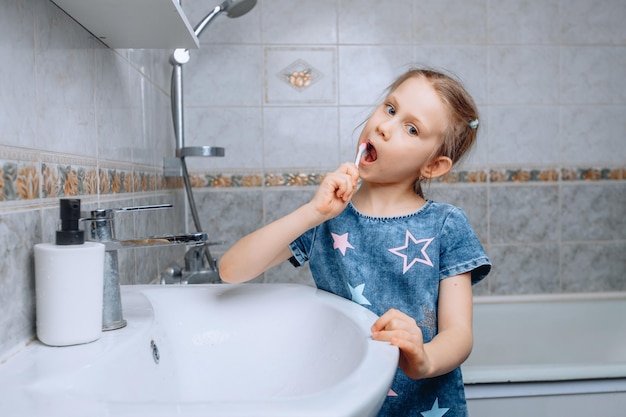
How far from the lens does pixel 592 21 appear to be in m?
2.05

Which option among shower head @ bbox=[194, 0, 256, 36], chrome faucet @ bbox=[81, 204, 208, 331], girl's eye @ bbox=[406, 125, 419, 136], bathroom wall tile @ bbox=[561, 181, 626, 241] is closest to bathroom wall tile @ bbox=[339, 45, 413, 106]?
shower head @ bbox=[194, 0, 256, 36]

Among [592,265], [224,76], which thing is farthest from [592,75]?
[224,76]

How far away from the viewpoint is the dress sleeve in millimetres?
858

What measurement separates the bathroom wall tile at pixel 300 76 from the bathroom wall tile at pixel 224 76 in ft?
0.13

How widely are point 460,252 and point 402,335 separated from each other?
13.0 inches

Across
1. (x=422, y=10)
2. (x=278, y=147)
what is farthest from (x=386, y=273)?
(x=422, y=10)

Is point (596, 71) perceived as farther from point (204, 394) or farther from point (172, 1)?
point (204, 394)

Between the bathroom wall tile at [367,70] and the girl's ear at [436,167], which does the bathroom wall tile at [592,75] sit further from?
the girl's ear at [436,167]

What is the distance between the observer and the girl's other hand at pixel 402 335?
570 mm

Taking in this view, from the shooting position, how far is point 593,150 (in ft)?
6.81

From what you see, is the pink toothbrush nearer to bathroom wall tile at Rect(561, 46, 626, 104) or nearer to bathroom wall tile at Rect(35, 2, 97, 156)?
bathroom wall tile at Rect(35, 2, 97, 156)

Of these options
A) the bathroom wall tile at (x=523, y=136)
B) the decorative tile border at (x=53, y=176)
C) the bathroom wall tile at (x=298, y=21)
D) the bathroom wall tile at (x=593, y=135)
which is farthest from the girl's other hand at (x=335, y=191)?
the bathroom wall tile at (x=593, y=135)

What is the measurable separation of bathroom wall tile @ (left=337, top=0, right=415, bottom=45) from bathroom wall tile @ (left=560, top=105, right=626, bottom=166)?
0.65 metres

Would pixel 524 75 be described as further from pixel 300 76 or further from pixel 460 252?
pixel 460 252
